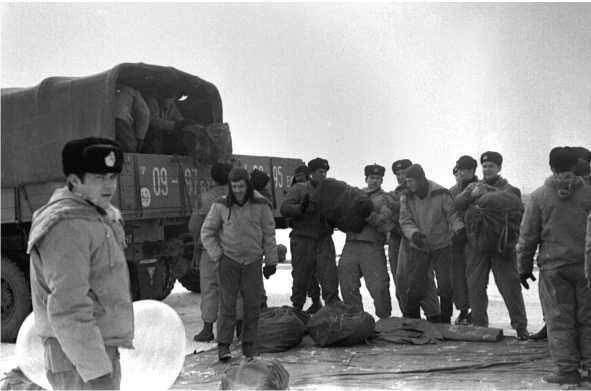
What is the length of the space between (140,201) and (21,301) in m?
1.52

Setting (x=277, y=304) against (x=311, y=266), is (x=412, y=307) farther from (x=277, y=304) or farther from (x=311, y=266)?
(x=277, y=304)

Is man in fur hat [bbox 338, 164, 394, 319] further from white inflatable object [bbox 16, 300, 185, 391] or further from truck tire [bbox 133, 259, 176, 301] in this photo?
white inflatable object [bbox 16, 300, 185, 391]

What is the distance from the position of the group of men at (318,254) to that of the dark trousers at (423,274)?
0.01 metres

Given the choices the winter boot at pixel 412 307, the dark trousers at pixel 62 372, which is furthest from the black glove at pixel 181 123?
the dark trousers at pixel 62 372

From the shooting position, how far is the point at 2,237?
8055 millimetres

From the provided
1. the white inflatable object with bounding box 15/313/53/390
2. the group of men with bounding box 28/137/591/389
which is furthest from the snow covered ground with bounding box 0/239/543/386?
the white inflatable object with bounding box 15/313/53/390

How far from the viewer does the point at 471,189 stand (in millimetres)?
7438

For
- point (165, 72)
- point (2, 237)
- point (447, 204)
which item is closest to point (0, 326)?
point (2, 237)

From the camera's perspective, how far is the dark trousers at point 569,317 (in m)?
5.24

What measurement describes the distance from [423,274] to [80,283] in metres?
5.38

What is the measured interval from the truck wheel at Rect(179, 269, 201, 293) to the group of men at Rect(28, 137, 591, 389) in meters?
2.68

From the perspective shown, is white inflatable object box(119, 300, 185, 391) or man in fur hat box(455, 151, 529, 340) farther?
man in fur hat box(455, 151, 529, 340)

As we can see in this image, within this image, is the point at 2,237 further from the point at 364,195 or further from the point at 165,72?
the point at 364,195

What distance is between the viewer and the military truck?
7836 millimetres
